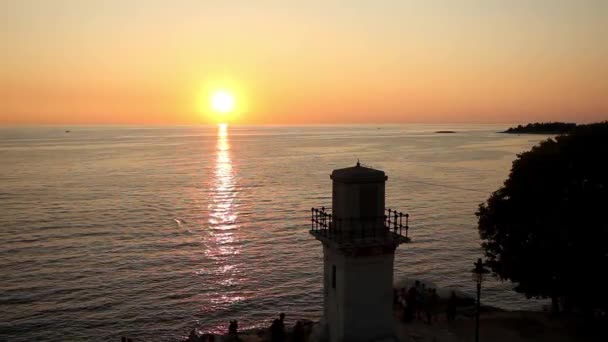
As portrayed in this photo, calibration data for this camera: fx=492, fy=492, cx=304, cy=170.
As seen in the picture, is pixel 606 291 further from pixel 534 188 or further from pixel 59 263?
pixel 59 263

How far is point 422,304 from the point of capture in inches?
928

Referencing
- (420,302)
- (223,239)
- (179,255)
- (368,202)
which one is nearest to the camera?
(368,202)

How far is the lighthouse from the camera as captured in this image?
1603cm

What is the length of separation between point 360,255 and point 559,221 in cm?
951

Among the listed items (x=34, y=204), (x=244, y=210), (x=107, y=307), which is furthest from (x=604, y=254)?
(x=34, y=204)

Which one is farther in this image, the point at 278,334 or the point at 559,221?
the point at 278,334

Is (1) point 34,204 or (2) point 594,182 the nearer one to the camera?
(2) point 594,182

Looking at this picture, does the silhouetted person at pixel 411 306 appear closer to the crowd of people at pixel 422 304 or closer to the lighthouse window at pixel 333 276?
the crowd of people at pixel 422 304

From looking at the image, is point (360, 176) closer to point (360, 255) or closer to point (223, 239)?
point (360, 255)

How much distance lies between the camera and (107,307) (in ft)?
96.4

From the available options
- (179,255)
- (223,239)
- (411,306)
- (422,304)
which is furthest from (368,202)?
(223,239)

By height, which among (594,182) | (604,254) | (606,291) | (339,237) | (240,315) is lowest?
(240,315)

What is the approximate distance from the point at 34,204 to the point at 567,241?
191 ft

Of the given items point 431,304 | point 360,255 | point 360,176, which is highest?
point 360,176
